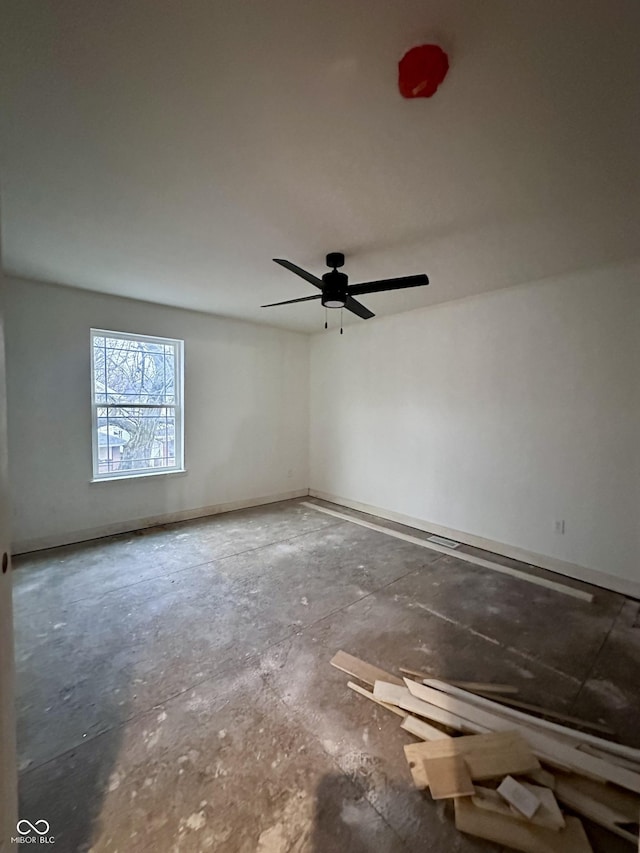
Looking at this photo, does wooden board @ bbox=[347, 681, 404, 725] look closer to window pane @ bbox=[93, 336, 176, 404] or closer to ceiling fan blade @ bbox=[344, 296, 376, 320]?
ceiling fan blade @ bbox=[344, 296, 376, 320]

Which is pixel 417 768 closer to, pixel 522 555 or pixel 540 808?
pixel 540 808

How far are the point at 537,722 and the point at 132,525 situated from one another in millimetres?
4182

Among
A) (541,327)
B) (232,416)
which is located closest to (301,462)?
(232,416)

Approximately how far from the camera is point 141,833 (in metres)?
1.29

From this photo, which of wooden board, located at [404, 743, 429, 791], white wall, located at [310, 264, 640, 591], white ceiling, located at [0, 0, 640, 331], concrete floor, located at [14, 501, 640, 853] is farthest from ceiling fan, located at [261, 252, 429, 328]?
wooden board, located at [404, 743, 429, 791]

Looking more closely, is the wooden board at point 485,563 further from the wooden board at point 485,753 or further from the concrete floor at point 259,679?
the wooden board at point 485,753

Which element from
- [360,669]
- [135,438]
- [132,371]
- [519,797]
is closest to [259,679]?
[360,669]

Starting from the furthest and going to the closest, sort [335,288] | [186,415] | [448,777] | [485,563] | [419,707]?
[186,415], [485,563], [335,288], [419,707], [448,777]

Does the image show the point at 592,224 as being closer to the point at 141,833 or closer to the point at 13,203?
the point at 13,203

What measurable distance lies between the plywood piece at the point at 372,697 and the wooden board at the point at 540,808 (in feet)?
1.40

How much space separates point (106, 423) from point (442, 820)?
14.0 ft

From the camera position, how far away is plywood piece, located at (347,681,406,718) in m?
1.82

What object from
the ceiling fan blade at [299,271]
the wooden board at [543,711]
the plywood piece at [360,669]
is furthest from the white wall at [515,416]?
the plywood piece at [360,669]

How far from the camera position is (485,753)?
1558 mm
